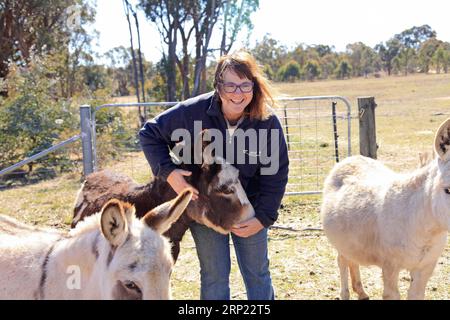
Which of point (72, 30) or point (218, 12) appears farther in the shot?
point (72, 30)

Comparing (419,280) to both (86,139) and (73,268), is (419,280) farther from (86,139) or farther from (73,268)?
(86,139)

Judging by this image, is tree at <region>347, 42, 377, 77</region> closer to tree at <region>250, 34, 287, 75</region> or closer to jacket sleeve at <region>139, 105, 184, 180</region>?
tree at <region>250, 34, 287, 75</region>

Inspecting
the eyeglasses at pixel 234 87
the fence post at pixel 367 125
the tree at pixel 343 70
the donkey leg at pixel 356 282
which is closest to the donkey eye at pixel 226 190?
the eyeglasses at pixel 234 87

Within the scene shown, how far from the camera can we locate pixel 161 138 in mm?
3520

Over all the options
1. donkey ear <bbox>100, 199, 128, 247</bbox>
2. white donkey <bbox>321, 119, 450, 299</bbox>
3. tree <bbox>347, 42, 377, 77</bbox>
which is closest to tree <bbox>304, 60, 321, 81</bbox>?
tree <bbox>347, 42, 377, 77</bbox>

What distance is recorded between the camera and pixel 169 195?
369cm

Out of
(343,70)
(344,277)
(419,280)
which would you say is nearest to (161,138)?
(419,280)

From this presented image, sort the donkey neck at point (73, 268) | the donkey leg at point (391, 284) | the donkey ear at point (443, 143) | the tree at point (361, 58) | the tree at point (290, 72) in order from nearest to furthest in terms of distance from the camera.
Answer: the donkey neck at point (73, 268) → the donkey ear at point (443, 143) → the donkey leg at point (391, 284) → the tree at point (290, 72) → the tree at point (361, 58)

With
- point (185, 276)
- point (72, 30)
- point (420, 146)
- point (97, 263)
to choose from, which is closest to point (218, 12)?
point (72, 30)

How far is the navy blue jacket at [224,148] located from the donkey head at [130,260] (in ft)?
Answer: 3.10

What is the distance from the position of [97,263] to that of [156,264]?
0.37m

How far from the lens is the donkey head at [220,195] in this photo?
3.29 m

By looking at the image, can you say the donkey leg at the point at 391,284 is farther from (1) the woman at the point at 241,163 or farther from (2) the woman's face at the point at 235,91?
(2) the woman's face at the point at 235,91

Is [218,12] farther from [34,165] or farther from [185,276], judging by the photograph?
[185,276]
